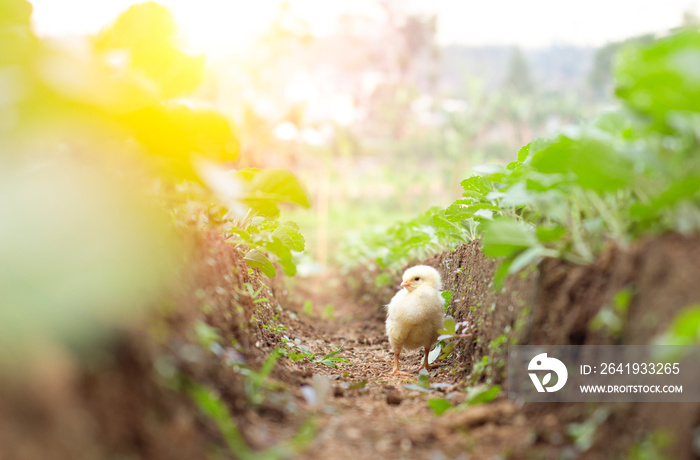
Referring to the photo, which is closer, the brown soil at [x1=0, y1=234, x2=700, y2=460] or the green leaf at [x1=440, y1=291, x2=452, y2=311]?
the brown soil at [x1=0, y1=234, x2=700, y2=460]

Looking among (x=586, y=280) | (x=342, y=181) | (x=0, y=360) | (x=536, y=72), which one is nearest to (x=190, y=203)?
(x=0, y=360)

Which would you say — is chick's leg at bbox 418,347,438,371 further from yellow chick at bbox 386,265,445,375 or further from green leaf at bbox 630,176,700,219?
green leaf at bbox 630,176,700,219

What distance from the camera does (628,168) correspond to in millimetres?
1622

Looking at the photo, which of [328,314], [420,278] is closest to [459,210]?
[420,278]

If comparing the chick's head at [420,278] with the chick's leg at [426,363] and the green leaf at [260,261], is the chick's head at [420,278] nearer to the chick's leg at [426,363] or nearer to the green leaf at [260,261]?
the chick's leg at [426,363]

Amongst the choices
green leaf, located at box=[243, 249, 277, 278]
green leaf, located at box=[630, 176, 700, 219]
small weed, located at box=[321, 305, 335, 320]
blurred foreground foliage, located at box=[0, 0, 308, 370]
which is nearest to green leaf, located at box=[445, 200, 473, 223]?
green leaf, located at box=[243, 249, 277, 278]

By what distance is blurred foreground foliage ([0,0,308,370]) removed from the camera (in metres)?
1.28

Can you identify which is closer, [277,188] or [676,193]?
[676,193]

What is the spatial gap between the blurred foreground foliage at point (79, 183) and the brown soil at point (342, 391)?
4.7 inches

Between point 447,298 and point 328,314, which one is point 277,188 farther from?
point 328,314

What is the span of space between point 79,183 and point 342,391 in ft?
5.05

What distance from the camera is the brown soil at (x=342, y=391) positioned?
4.03ft

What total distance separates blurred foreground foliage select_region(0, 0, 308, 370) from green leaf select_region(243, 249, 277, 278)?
1021mm

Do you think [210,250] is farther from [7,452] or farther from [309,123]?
[309,123]
